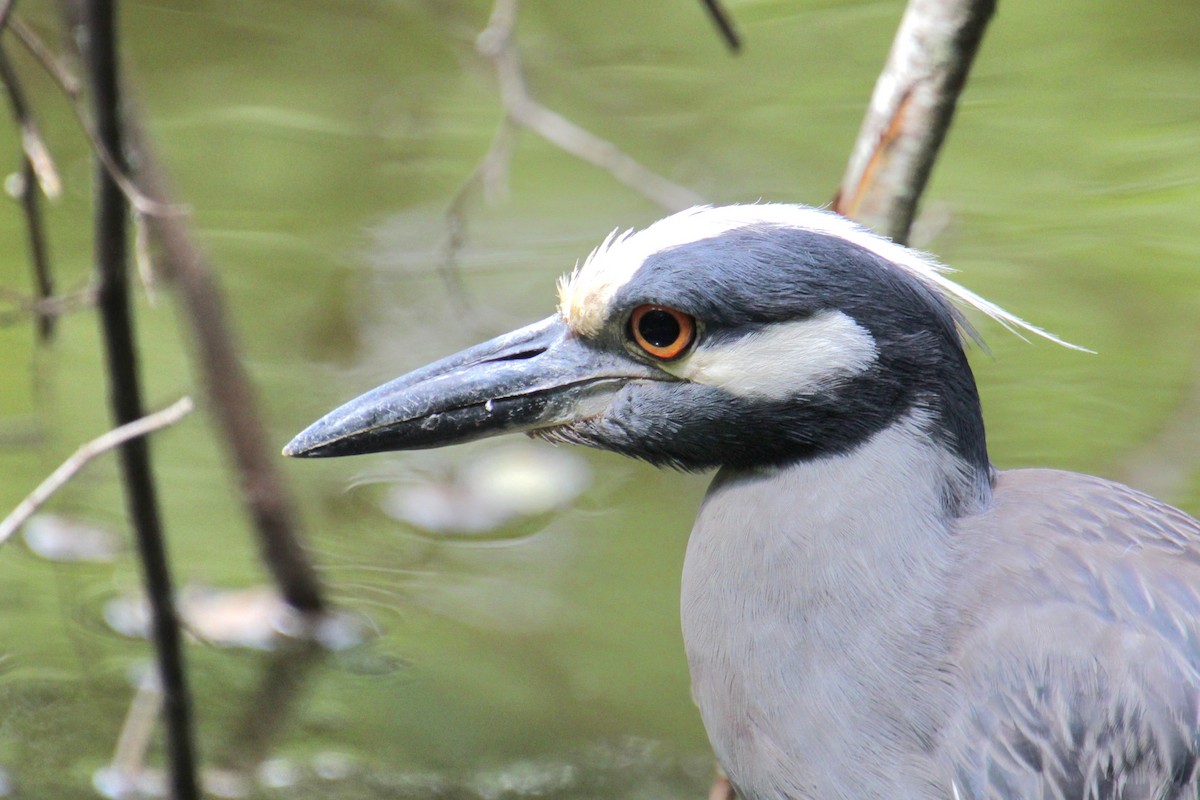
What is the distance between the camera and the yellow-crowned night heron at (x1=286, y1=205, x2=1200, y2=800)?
2.32m

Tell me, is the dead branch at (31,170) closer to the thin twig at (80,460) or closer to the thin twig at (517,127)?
the thin twig at (80,460)

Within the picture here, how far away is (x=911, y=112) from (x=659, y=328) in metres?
0.87

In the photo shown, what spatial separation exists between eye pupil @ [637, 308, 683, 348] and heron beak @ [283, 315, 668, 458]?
4.1 inches

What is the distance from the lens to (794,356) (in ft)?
7.66

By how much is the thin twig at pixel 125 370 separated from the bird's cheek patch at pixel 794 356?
1.43 metres

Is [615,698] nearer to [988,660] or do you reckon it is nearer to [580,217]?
[988,660]

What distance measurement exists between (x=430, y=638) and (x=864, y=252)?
2.60 metres

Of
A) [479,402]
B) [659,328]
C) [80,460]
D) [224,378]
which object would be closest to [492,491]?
[224,378]

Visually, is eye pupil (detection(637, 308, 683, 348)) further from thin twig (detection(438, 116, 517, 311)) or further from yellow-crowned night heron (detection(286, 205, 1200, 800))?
thin twig (detection(438, 116, 517, 311))

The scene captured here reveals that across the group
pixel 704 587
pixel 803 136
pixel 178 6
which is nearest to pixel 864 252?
pixel 704 587

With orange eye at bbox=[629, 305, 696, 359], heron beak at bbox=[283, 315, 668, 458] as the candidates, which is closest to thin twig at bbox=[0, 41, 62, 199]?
heron beak at bbox=[283, 315, 668, 458]

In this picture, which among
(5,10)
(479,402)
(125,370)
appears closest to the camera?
(479,402)

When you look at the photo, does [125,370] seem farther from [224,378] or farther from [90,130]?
[224,378]

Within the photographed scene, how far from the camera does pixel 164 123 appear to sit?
673cm
